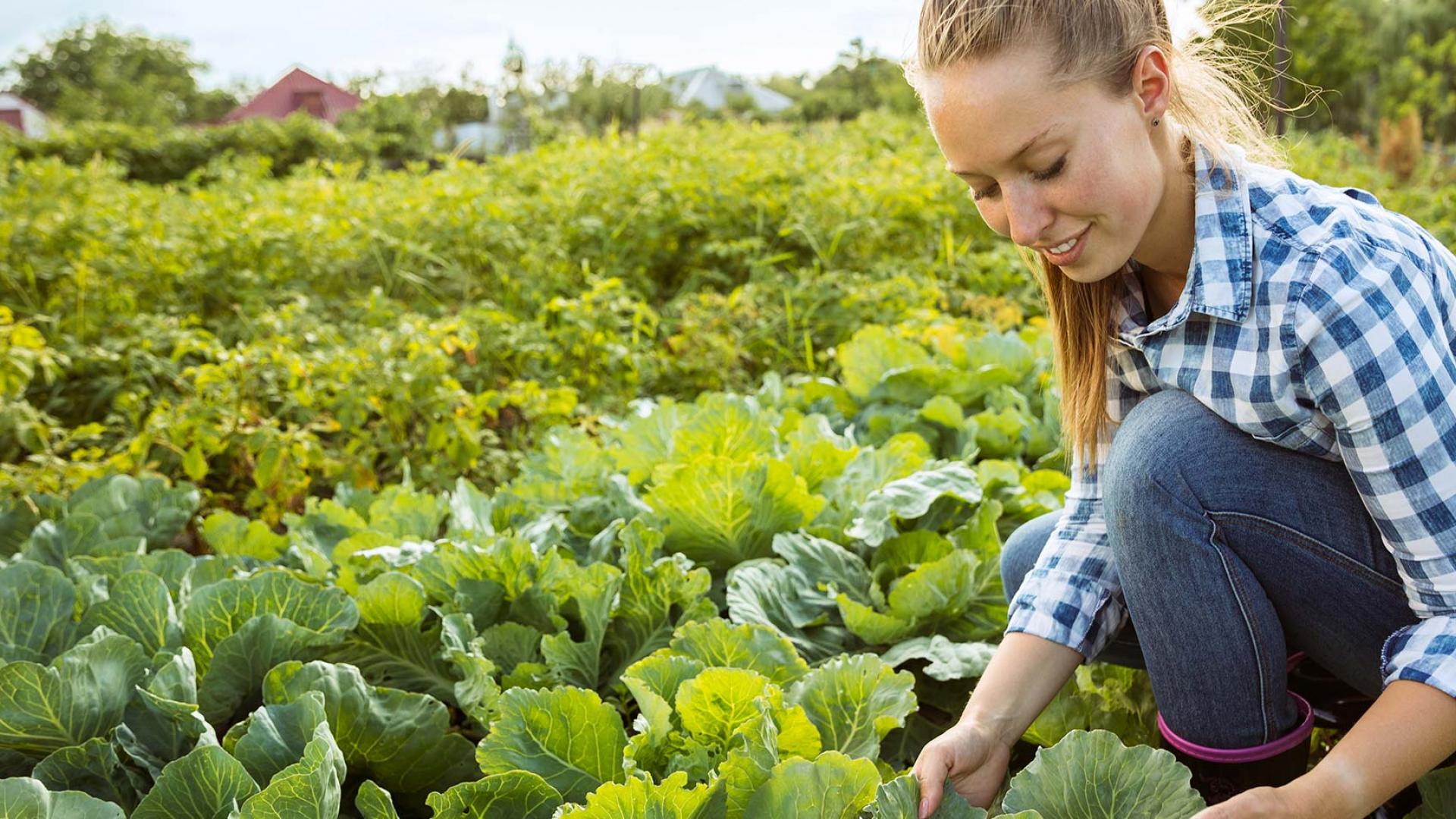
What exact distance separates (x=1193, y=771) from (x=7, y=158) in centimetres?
606

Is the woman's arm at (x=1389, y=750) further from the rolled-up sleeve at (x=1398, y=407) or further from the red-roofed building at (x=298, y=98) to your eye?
the red-roofed building at (x=298, y=98)

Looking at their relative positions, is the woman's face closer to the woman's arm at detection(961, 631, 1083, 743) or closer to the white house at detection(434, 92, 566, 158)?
the woman's arm at detection(961, 631, 1083, 743)

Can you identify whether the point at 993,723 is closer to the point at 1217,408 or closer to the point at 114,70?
the point at 1217,408

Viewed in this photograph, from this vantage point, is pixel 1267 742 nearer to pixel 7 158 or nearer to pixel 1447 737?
pixel 1447 737

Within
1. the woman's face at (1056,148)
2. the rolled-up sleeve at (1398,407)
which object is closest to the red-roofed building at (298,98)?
the woman's face at (1056,148)

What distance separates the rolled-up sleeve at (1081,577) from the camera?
→ 4.34 feet

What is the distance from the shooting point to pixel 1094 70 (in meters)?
1.10

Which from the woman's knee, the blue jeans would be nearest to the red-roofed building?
the woman's knee

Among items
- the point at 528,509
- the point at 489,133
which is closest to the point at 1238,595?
the point at 528,509

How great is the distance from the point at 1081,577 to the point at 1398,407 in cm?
43

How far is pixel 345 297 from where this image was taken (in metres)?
4.25

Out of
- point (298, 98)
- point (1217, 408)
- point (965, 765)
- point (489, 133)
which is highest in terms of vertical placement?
point (298, 98)

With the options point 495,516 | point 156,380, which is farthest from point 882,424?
point 156,380

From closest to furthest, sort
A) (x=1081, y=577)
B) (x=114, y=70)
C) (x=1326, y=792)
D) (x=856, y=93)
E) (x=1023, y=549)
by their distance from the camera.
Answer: (x=1326, y=792) < (x=1081, y=577) < (x=1023, y=549) < (x=856, y=93) < (x=114, y=70)
